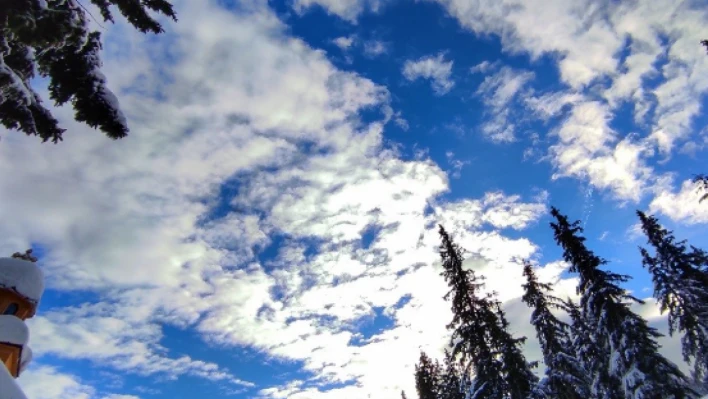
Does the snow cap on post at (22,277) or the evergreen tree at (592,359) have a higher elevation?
the snow cap on post at (22,277)

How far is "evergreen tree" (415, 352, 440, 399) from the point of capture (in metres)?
41.9

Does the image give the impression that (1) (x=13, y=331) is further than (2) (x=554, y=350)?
No

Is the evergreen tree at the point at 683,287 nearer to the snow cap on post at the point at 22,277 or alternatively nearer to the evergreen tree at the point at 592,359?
the evergreen tree at the point at 592,359

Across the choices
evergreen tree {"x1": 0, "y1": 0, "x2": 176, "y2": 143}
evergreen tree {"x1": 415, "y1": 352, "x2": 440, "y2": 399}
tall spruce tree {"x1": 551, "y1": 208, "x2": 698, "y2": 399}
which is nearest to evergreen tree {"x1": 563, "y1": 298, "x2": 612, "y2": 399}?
tall spruce tree {"x1": 551, "y1": 208, "x2": 698, "y2": 399}

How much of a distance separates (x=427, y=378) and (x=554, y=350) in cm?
1942

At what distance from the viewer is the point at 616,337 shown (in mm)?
22219

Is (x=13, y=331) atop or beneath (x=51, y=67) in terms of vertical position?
atop

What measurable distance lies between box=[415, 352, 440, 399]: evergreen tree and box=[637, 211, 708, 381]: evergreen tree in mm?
22064

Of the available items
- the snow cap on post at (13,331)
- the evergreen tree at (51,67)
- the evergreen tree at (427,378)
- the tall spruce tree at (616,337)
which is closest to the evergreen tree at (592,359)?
the tall spruce tree at (616,337)

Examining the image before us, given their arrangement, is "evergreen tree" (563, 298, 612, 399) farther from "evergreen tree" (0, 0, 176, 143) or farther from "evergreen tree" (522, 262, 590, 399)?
"evergreen tree" (0, 0, 176, 143)

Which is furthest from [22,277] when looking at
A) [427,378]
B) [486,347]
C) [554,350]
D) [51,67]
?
[427,378]

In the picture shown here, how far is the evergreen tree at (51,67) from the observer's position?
244 inches

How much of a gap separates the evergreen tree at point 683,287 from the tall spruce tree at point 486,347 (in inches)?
452

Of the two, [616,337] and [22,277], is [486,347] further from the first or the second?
[22,277]
